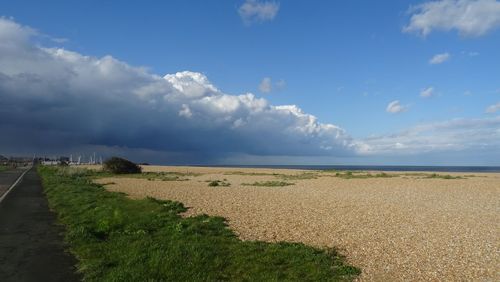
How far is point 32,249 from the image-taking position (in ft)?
35.5

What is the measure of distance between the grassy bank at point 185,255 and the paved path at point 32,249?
0.38 m

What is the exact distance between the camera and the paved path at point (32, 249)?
858 cm

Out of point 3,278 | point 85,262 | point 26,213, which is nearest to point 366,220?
point 85,262

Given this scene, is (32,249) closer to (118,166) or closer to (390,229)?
(390,229)

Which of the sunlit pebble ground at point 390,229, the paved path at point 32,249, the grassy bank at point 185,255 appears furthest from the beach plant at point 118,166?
the grassy bank at point 185,255

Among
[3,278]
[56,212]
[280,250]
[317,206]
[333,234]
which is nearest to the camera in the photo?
[3,278]

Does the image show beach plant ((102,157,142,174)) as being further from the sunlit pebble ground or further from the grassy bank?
the grassy bank

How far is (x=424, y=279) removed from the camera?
877 centimetres

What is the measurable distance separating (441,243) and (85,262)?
388 inches

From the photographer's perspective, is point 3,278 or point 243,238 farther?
point 243,238

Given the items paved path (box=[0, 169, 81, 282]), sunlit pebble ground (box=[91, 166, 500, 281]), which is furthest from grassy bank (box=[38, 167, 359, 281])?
sunlit pebble ground (box=[91, 166, 500, 281])

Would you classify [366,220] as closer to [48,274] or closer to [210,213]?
[210,213]

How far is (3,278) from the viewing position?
832cm

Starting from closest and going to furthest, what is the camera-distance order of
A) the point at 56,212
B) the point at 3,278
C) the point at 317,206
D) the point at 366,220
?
the point at 3,278, the point at 366,220, the point at 56,212, the point at 317,206
